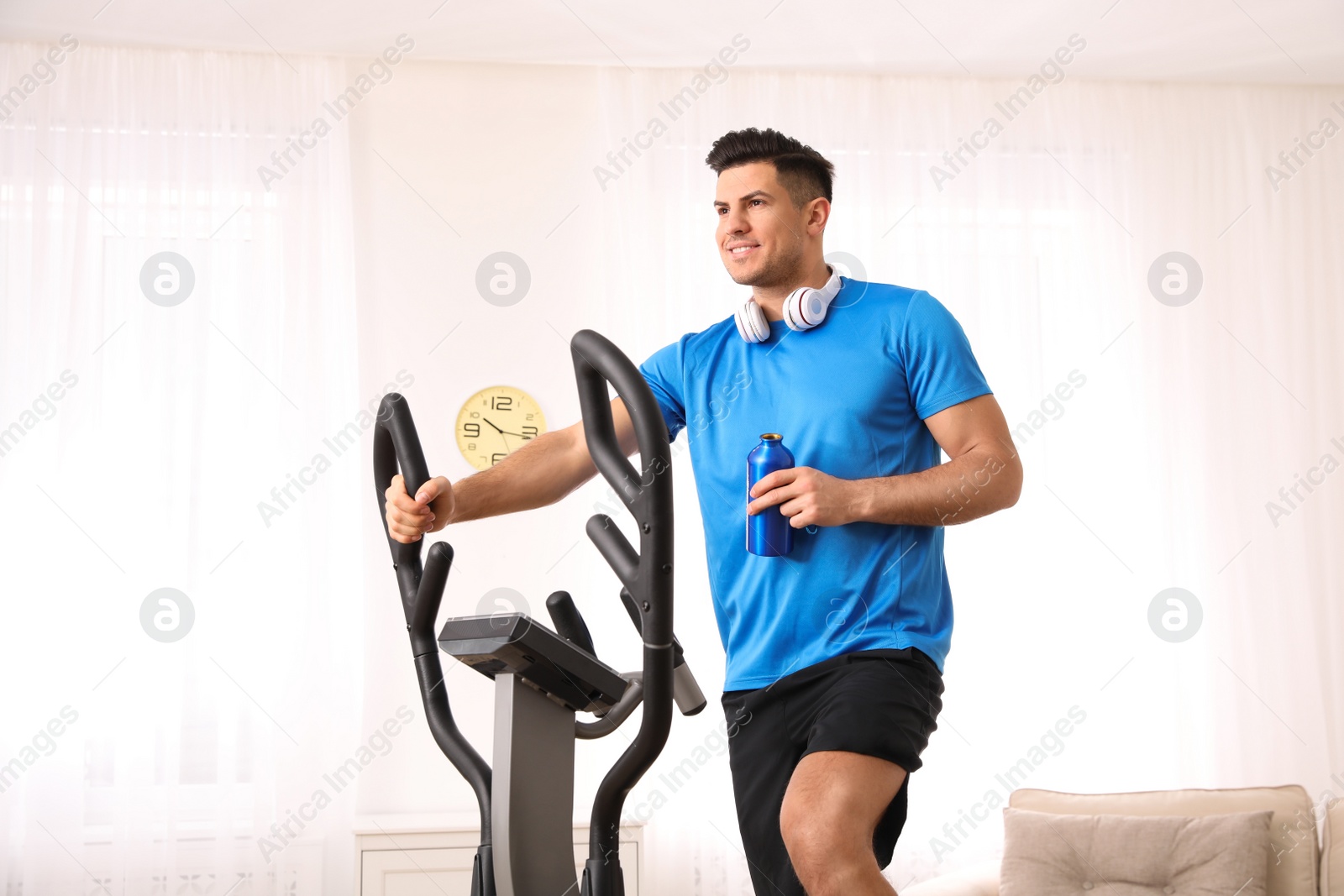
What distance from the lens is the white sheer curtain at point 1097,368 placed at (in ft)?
14.2

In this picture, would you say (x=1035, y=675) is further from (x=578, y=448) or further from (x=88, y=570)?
(x=88, y=570)

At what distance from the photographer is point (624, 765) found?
44.4 inches

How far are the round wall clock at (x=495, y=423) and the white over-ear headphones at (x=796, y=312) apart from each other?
238 cm

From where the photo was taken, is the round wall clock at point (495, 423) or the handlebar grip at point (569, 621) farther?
the round wall clock at point (495, 423)

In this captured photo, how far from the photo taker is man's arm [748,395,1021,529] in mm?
1636

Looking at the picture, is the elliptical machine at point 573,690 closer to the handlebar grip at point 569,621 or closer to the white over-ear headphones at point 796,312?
the handlebar grip at point 569,621

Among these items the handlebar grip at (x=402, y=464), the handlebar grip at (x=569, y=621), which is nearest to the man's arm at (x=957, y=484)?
the handlebar grip at (x=569, y=621)

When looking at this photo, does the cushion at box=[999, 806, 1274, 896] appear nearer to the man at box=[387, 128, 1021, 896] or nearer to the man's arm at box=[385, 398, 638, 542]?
the man at box=[387, 128, 1021, 896]

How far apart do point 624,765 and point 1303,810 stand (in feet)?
9.40

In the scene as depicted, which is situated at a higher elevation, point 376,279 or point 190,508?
point 376,279

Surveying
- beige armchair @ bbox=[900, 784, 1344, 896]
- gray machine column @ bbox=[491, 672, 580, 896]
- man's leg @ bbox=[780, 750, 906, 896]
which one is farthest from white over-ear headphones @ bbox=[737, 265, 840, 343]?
beige armchair @ bbox=[900, 784, 1344, 896]

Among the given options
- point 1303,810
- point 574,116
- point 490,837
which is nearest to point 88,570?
point 574,116

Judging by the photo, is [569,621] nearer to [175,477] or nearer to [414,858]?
[414,858]

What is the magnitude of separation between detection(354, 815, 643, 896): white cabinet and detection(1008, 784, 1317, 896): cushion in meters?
1.36
